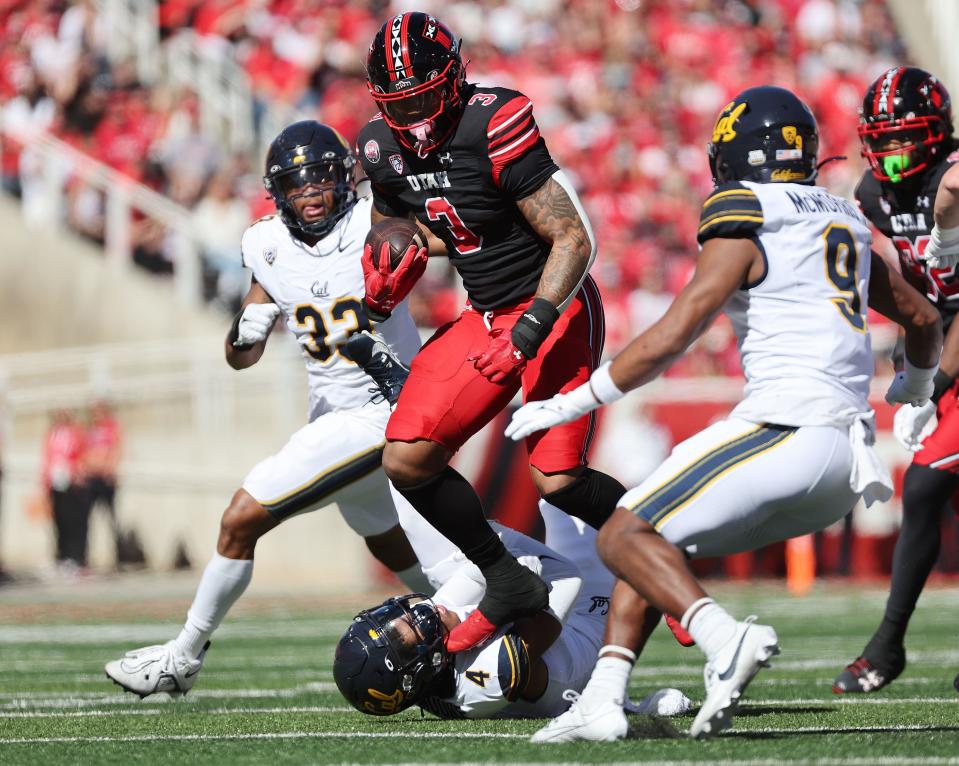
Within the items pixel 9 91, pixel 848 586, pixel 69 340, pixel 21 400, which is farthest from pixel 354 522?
pixel 9 91

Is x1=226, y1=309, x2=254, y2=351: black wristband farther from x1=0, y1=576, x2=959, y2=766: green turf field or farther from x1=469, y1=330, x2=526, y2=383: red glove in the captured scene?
x1=469, y1=330, x2=526, y2=383: red glove

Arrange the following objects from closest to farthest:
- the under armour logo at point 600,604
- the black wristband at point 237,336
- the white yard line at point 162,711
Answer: the white yard line at point 162,711 < the under armour logo at point 600,604 < the black wristband at point 237,336

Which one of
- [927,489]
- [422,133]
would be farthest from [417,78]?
[927,489]

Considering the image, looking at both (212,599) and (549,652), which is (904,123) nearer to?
(549,652)

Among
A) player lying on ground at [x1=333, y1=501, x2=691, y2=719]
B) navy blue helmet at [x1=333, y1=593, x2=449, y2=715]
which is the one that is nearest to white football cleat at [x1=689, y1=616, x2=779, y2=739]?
player lying on ground at [x1=333, y1=501, x2=691, y2=719]

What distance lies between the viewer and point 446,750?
155 inches

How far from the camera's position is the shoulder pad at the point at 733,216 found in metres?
3.98

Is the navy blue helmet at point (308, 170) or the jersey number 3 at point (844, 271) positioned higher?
the navy blue helmet at point (308, 170)

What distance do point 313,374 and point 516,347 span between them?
1.61 m

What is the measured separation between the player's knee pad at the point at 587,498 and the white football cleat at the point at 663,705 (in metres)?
0.58

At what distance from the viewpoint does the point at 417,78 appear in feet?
16.0

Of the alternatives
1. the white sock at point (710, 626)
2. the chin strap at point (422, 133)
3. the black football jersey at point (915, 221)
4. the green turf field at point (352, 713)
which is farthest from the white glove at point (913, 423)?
the white sock at point (710, 626)

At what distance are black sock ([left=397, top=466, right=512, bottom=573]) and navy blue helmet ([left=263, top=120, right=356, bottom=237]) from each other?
60.6 inches

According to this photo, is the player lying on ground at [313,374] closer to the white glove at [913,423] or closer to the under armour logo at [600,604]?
the under armour logo at [600,604]
